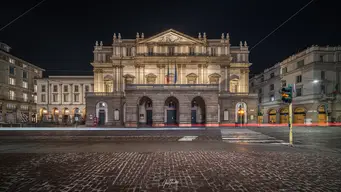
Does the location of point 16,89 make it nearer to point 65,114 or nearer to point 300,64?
point 65,114

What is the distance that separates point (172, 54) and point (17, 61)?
149 feet

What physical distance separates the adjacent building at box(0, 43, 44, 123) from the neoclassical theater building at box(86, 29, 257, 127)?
2294cm

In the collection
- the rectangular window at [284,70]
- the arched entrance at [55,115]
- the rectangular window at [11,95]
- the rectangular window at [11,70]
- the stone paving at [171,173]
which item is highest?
the rectangular window at [11,70]

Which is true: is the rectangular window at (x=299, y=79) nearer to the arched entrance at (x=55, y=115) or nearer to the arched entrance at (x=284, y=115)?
the arched entrance at (x=284, y=115)

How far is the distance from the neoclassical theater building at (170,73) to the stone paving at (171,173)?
29194 mm

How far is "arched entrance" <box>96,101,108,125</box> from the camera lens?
42.1 m

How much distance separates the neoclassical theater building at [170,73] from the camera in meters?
40.8

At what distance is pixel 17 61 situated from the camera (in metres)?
55.7

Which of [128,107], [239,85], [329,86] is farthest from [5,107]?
[329,86]

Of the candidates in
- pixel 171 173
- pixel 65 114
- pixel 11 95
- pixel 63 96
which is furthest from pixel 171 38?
pixel 11 95

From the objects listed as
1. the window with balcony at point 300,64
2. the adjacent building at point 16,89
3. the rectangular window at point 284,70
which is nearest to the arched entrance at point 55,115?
the adjacent building at point 16,89

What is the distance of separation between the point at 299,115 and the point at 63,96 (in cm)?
6198

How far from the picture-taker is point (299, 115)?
Answer: 44.3 meters

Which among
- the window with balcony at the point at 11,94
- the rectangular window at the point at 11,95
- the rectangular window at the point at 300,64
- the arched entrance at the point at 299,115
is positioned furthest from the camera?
the rectangular window at the point at 11,95
